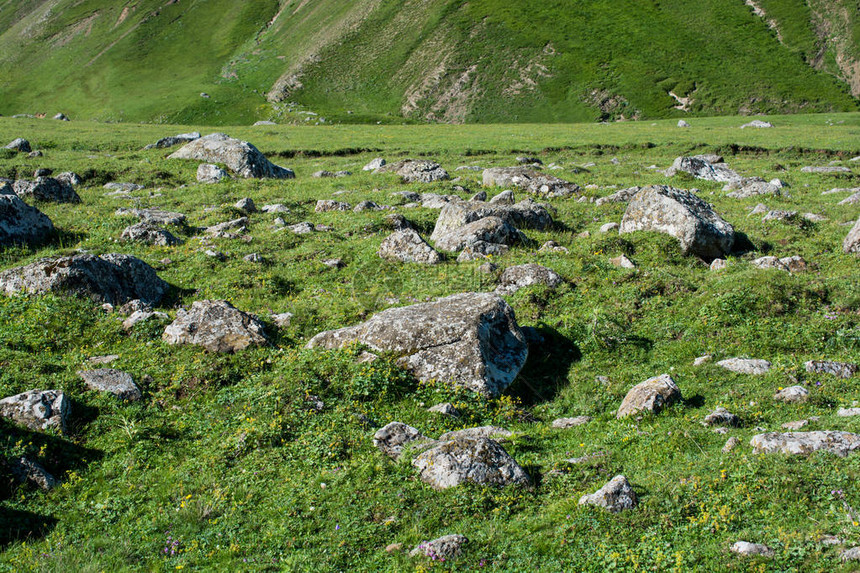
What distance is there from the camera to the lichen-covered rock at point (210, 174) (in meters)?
36.2

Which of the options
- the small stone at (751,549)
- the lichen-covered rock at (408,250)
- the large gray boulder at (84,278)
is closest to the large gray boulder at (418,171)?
the lichen-covered rock at (408,250)

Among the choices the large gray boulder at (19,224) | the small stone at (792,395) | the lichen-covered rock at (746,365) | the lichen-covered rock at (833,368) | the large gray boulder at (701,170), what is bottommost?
the large gray boulder at (701,170)

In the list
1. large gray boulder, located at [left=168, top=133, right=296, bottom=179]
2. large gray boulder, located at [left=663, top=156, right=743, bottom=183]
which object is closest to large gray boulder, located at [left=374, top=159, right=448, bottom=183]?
large gray boulder, located at [left=168, top=133, right=296, bottom=179]

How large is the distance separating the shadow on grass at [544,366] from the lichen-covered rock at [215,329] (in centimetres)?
651

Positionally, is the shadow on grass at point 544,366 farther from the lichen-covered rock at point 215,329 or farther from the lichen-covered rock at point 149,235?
the lichen-covered rock at point 149,235

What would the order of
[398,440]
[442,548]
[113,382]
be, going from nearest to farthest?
[442,548], [398,440], [113,382]

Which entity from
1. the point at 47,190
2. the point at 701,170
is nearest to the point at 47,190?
the point at 47,190

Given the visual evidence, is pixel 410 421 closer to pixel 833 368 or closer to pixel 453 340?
pixel 453 340

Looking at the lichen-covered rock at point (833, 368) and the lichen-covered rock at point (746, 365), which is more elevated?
the lichen-covered rock at point (746, 365)

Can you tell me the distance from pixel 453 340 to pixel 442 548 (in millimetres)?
5949

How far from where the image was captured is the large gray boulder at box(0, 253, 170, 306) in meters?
15.4

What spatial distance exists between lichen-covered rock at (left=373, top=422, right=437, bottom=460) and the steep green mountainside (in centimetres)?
8504

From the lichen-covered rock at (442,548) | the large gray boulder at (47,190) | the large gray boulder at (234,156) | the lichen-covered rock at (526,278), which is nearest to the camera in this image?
the lichen-covered rock at (442,548)

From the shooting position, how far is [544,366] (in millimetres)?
14234
